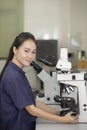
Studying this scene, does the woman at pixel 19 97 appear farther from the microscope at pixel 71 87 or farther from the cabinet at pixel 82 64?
the cabinet at pixel 82 64

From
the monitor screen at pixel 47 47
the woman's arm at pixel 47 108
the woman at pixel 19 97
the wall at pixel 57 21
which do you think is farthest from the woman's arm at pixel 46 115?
the wall at pixel 57 21

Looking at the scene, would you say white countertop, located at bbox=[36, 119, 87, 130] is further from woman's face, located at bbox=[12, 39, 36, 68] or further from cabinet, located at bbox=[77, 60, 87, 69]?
cabinet, located at bbox=[77, 60, 87, 69]

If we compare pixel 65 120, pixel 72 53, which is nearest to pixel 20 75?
pixel 65 120

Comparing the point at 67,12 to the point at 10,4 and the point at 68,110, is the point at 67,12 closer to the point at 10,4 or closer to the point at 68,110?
the point at 10,4

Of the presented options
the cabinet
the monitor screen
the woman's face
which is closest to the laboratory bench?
the woman's face

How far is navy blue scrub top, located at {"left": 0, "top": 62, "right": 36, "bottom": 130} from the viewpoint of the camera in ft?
5.00

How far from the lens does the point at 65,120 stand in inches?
62.2

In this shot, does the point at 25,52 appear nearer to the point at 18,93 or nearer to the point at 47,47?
the point at 18,93

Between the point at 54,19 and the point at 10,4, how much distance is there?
0.78m

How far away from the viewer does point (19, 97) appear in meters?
1.52

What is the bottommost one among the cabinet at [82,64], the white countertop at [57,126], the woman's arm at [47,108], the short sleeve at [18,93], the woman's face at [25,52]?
the cabinet at [82,64]

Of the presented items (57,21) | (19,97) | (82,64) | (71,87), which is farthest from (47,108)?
(57,21)

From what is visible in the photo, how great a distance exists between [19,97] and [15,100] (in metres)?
0.03

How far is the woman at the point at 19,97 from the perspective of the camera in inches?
60.2
